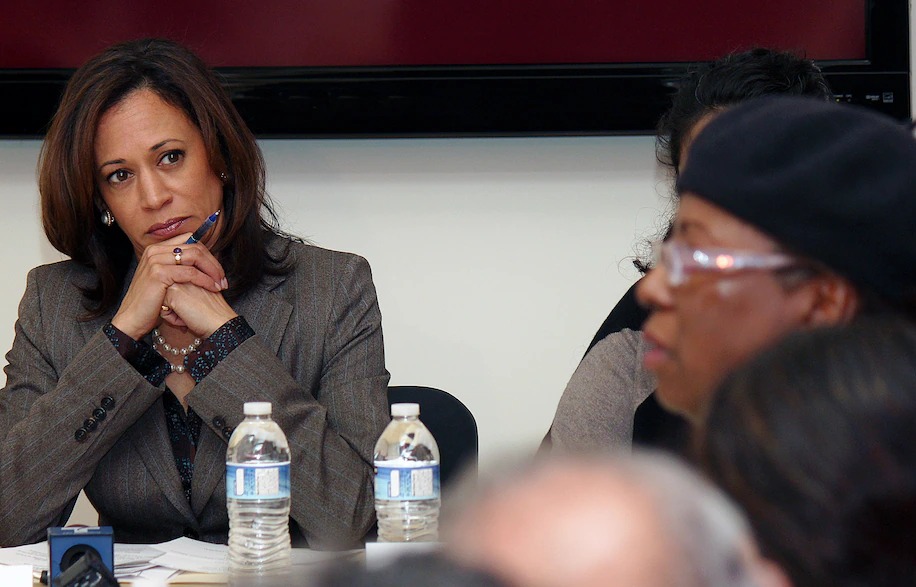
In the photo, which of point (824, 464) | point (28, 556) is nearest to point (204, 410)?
point (28, 556)

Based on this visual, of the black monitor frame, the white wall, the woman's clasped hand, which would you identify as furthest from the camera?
the white wall

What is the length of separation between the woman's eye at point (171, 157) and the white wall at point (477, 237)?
Answer: 64 cm

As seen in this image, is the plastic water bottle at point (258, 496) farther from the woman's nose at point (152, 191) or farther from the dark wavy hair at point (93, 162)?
the woman's nose at point (152, 191)

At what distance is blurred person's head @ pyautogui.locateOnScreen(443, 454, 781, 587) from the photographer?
434mm

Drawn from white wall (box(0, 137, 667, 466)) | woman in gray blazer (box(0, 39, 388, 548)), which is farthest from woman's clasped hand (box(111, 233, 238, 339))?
white wall (box(0, 137, 667, 466))

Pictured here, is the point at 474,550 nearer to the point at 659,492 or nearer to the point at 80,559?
the point at 659,492

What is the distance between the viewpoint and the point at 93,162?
212cm

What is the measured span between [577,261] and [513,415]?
1.51 feet

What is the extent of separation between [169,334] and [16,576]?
0.79 m

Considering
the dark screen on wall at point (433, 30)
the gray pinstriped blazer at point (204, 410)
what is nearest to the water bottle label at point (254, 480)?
the gray pinstriped blazer at point (204, 410)

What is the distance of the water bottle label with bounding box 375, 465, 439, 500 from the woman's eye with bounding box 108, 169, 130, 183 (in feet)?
3.19

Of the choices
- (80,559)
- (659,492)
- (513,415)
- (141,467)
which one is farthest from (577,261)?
(659,492)

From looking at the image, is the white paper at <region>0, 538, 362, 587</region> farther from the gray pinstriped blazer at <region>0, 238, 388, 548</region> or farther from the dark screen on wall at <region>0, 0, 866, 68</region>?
the dark screen on wall at <region>0, 0, 866, 68</region>

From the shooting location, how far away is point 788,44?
103 inches
